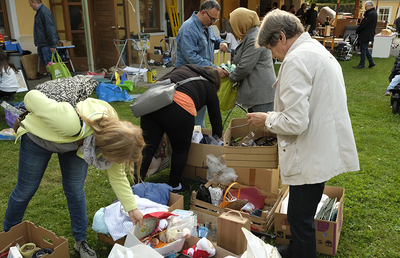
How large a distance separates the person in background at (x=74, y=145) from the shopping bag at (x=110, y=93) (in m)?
4.33

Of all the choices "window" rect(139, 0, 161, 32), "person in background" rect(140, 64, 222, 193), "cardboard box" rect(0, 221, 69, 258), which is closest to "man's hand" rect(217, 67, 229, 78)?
"person in background" rect(140, 64, 222, 193)

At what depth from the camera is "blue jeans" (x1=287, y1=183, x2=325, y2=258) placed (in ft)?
6.30

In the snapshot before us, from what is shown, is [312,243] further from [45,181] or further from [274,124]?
[45,181]

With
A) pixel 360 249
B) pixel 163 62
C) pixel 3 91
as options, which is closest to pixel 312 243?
pixel 360 249

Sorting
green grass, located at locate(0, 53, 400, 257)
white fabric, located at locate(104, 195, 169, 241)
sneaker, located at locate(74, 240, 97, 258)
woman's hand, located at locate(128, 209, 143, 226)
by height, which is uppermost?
woman's hand, located at locate(128, 209, 143, 226)

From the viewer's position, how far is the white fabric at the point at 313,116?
5.71 ft

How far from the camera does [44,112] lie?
5.85 feet

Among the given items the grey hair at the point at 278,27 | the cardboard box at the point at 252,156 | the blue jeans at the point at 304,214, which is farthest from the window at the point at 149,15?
the blue jeans at the point at 304,214

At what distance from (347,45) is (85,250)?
12275mm

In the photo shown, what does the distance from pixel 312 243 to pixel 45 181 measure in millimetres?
2854

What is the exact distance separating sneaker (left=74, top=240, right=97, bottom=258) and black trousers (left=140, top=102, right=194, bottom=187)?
3.21ft

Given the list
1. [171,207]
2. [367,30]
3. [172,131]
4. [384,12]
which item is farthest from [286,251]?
[384,12]

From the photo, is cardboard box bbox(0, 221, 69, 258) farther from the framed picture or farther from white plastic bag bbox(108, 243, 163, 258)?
the framed picture

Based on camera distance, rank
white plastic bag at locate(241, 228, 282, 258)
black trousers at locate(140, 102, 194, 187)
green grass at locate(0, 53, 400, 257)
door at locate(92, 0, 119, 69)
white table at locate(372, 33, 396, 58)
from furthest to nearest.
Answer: white table at locate(372, 33, 396, 58) < door at locate(92, 0, 119, 69) < black trousers at locate(140, 102, 194, 187) < green grass at locate(0, 53, 400, 257) < white plastic bag at locate(241, 228, 282, 258)
